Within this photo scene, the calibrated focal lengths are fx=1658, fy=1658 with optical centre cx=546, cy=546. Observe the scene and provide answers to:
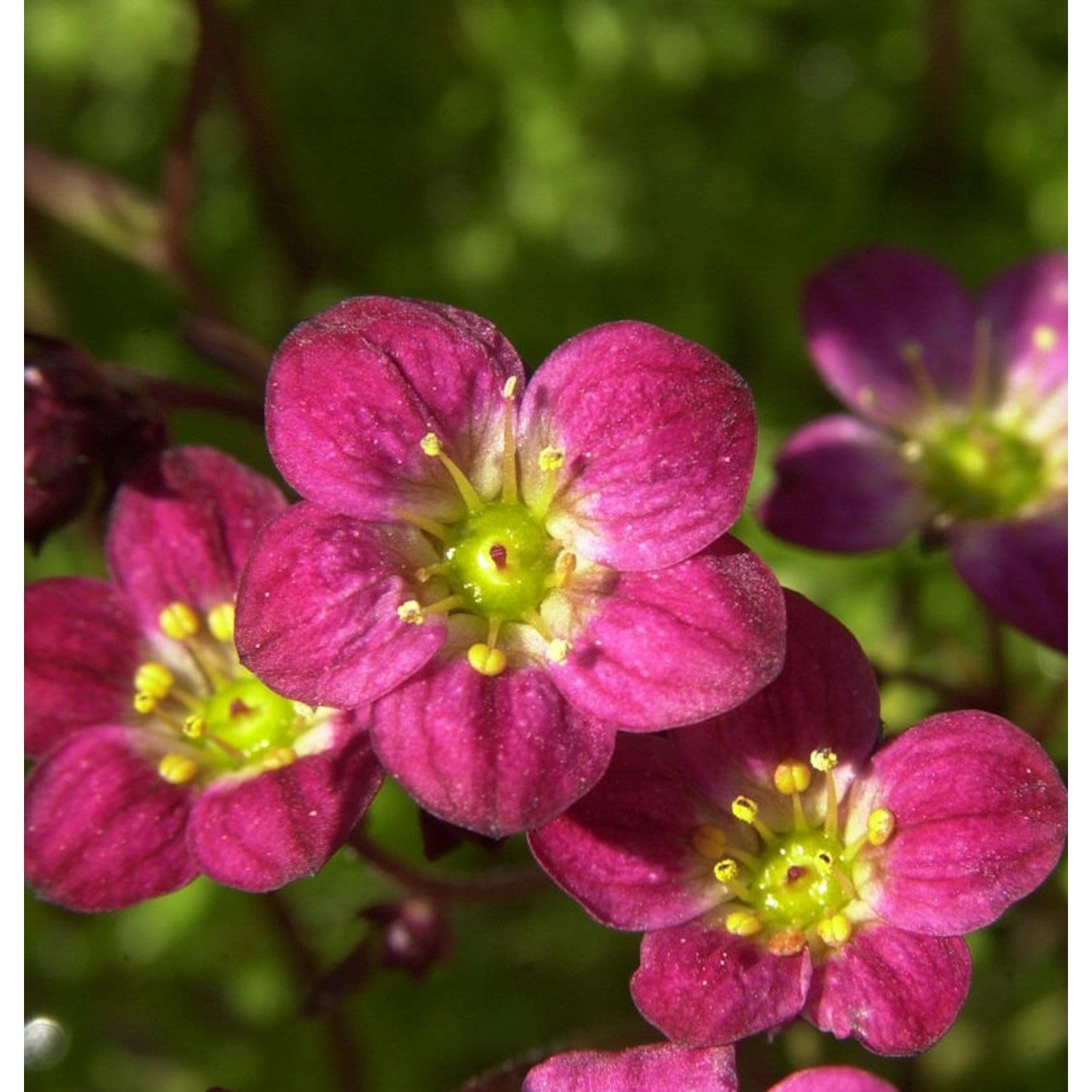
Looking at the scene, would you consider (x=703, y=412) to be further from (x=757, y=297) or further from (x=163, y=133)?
(x=163, y=133)

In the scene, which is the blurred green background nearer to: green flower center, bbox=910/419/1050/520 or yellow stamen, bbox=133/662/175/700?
green flower center, bbox=910/419/1050/520

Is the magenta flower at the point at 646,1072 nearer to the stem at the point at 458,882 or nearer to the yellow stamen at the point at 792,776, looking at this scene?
the yellow stamen at the point at 792,776

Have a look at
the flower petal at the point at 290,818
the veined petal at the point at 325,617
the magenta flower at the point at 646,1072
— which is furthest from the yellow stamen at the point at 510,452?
the magenta flower at the point at 646,1072

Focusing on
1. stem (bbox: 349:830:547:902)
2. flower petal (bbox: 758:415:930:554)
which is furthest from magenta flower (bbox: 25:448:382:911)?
flower petal (bbox: 758:415:930:554)

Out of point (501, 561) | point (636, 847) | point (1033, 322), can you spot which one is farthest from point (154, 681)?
point (1033, 322)

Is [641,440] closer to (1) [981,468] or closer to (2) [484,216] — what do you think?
(1) [981,468]

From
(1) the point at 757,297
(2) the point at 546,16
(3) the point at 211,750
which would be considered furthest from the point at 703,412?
(2) the point at 546,16
